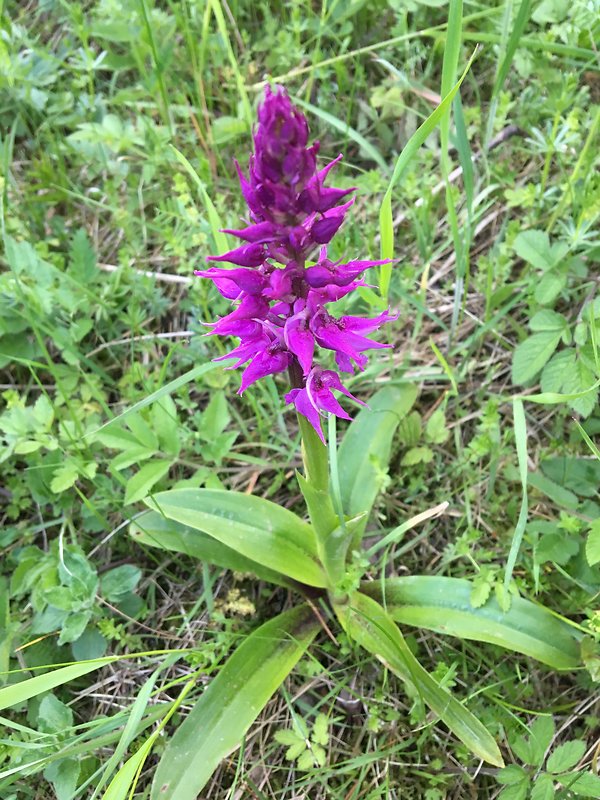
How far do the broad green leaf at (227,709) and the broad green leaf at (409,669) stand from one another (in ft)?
0.84

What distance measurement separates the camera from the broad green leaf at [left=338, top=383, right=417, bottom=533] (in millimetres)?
2756

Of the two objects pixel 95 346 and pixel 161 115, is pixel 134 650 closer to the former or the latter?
pixel 95 346

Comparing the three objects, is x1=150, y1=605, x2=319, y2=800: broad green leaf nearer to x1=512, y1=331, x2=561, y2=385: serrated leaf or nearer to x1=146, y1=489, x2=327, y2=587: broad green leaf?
x1=146, y1=489, x2=327, y2=587: broad green leaf

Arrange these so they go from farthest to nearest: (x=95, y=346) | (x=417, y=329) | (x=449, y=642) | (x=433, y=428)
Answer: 1. (x=95, y=346)
2. (x=417, y=329)
3. (x=433, y=428)
4. (x=449, y=642)

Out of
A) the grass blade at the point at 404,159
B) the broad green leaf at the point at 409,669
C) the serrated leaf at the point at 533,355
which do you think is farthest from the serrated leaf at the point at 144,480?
the serrated leaf at the point at 533,355

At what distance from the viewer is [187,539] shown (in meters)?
2.75

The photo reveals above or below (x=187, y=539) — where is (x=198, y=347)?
above

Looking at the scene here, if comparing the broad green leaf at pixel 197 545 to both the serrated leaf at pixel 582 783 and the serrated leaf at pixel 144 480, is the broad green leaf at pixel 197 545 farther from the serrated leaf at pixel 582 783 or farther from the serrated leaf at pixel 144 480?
the serrated leaf at pixel 582 783

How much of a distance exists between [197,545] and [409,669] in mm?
986

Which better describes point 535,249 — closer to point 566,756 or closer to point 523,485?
point 523,485

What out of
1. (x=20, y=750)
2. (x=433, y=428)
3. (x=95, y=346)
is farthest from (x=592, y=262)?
(x=20, y=750)

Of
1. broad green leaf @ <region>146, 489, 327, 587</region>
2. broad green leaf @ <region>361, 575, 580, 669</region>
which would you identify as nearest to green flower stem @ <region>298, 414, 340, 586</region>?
broad green leaf @ <region>146, 489, 327, 587</region>

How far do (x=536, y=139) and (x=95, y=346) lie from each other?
2.62m

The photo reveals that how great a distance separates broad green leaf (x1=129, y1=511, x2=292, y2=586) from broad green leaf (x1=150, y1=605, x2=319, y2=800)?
205mm
